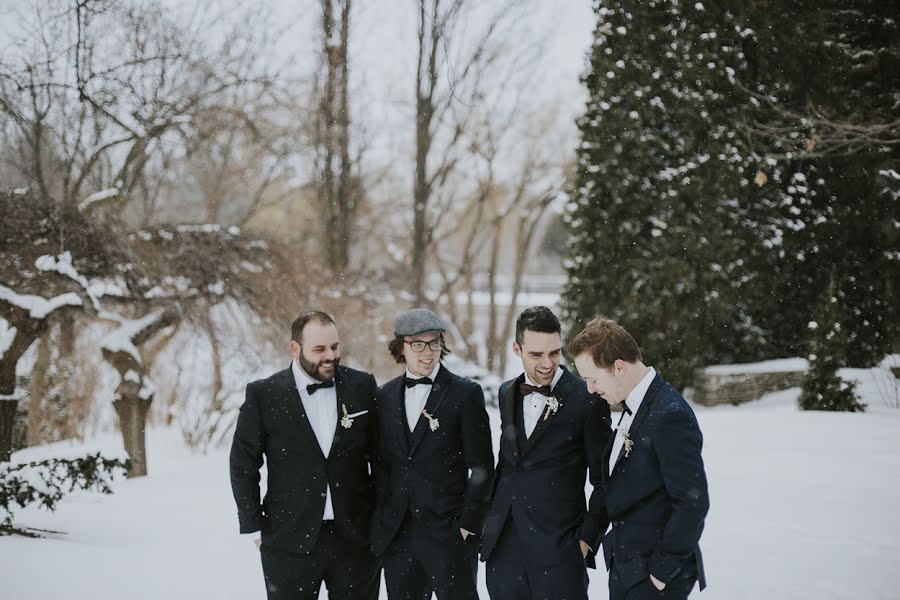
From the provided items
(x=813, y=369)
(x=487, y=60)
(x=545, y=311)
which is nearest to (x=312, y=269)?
(x=813, y=369)

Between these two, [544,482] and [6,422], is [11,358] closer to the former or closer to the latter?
[6,422]

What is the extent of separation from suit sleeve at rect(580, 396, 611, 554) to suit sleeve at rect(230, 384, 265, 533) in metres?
1.50

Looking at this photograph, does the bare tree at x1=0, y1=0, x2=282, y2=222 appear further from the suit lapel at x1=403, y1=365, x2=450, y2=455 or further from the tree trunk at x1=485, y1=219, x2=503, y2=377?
the tree trunk at x1=485, y1=219, x2=503, y2=377

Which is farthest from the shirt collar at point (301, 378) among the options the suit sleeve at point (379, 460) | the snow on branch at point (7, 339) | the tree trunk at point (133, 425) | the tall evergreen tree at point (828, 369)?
the tall evergreen tree at point (828, 369)

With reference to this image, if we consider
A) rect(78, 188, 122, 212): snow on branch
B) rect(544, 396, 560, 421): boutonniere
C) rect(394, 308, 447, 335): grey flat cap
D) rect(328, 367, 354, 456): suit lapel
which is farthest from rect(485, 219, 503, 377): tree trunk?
rect(544, 396, 560, 421): boutonniere

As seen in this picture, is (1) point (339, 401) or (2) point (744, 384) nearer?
(1) point (339, 401)

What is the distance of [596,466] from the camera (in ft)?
10.1

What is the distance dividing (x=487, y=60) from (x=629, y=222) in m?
7.50

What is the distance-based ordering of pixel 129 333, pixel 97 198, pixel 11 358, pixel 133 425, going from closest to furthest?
pixel 11 358 → pixel 97 198 → pixel 129 333 → pixel 133 425

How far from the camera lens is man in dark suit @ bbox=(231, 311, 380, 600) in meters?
3.36

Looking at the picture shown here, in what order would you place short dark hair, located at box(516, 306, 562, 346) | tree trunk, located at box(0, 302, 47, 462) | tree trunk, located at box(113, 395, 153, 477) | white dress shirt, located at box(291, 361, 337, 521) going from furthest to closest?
tree trunk, located at box(113, 395, 153, 477)
tree trunk, located at box(0, 302, 47, 462)
white dress shirt, located at box(291, 361, 337, 521)
short dark hair, located at box(516, 306, 562, 346)

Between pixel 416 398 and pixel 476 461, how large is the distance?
413mm

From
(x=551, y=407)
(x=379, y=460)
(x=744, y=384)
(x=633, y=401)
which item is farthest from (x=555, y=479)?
(x=744, y=384)

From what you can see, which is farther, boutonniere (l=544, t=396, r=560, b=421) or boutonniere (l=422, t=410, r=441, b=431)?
boutonniere (l=422, t=410, r=441, b=431)
